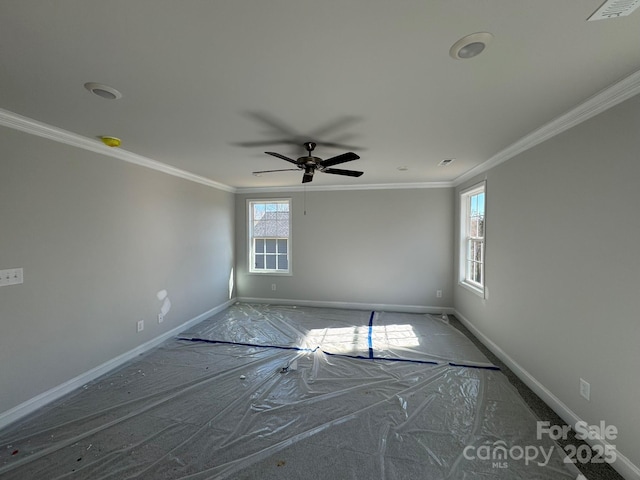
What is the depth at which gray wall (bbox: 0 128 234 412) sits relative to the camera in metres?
2.16

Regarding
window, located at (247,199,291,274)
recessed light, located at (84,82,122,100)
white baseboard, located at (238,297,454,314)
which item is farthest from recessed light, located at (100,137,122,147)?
white baseboard, located at (238,297,454,314)

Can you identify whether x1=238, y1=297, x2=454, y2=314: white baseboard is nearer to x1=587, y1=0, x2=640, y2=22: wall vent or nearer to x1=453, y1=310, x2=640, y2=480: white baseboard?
x1=453, y1=310, x2=640, y2=480: white baseboard

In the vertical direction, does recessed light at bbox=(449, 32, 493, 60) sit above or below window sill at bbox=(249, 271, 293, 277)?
above

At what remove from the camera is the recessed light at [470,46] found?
4.18 ft

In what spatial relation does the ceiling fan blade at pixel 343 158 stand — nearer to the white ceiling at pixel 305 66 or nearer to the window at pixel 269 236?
the white ceiling at pixel 305 66

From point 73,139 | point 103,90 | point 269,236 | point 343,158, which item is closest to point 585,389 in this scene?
point 343,158

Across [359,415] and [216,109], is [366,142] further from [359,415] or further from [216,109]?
[359,415]

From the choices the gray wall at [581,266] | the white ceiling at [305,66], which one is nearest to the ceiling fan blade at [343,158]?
the white ceiling at [305,66]

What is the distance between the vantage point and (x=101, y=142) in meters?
2.74

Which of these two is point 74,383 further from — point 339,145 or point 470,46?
point 470,46

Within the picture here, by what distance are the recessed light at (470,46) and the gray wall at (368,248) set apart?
12.1ft

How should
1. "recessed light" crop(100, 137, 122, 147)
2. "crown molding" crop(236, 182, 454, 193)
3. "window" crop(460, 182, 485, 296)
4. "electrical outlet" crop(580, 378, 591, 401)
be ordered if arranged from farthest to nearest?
"crown molding" crop(236, 182, 454, 193) < "window" crop(460, 182, 485, 296) < "recessed light" crop(100, 137, 122, 147) < "electrical outlet" crop(580, 378, 591, 401)

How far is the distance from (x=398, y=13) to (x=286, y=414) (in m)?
2.72

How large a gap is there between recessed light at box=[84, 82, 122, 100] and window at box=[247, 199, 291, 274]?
3.78 meters
